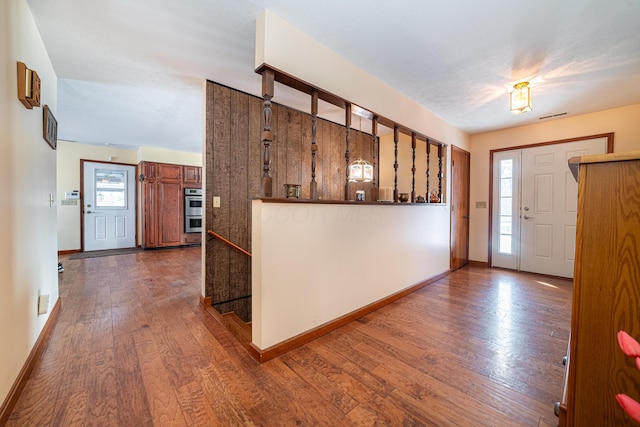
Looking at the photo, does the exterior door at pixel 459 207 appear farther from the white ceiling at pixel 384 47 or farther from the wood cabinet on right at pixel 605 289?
the wood cabinet on right at pixel 605 289

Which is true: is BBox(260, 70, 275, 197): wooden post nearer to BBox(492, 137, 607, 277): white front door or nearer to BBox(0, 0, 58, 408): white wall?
BBox(0, 0, 58, 408): white wall

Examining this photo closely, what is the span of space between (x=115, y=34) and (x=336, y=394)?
3.16 metres

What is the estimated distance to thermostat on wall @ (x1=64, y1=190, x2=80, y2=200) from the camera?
18.5 ft

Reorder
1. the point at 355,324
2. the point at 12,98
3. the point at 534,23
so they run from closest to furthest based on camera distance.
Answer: the point at 12,98 → the point at 534,23 → the point at 355,324

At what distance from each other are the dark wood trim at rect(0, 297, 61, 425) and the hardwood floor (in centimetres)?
5

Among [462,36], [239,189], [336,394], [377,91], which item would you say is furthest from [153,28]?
[336,394]

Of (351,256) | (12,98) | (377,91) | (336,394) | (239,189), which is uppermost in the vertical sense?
(377,91)

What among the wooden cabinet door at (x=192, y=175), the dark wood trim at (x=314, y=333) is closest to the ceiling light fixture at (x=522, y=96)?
the dark wood trim at (x=314, y=333)

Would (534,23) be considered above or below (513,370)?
above

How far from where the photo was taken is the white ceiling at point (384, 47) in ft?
5.88

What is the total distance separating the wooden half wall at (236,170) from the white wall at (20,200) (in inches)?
49.7

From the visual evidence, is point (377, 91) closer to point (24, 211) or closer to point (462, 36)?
point (462, 36)

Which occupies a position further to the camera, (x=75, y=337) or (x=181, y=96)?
(x=181, y=96)

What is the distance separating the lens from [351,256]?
2447 millimetres
